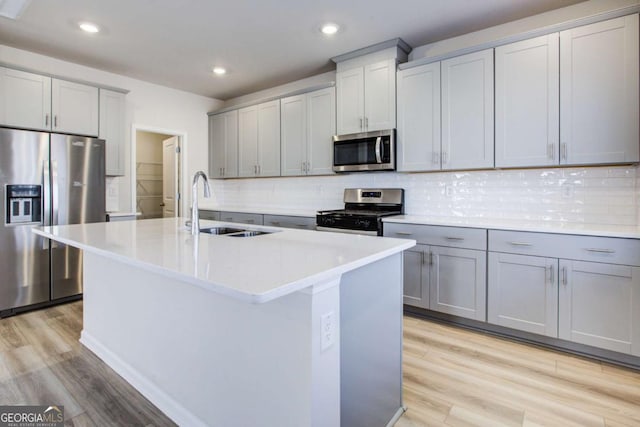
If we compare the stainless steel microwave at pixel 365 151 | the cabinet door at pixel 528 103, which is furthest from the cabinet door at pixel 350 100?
the cabinet door at pixel 528 103

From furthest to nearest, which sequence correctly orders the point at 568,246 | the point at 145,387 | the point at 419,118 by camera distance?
the point at 419,118 → the point at 568,246 → the point at 145,387

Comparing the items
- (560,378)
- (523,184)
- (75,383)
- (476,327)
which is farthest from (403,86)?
(75,383)

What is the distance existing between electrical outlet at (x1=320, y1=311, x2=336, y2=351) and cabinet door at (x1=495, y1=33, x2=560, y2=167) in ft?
7.67

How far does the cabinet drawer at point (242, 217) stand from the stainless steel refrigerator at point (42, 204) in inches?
59.3

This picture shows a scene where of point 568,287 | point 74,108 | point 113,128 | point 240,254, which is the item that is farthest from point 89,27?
point 568,287

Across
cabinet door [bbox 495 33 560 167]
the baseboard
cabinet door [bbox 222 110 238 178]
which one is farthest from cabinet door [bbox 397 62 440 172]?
the baseboard

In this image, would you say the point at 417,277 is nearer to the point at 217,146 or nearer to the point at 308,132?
the point at 308,132

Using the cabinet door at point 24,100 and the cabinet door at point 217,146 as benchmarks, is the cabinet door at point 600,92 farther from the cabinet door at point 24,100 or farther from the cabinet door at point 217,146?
the cabinet door at point 24,100

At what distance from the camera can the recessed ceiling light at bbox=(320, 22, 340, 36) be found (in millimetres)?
3055

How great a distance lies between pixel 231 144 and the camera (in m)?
5.08

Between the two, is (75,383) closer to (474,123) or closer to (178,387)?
(178,387)

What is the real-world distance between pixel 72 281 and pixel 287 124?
2.87 m

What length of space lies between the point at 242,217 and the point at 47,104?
90.6 inches

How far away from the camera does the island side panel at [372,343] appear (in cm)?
134
